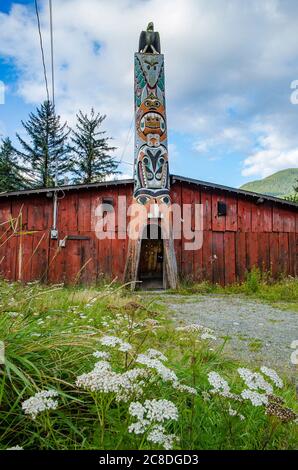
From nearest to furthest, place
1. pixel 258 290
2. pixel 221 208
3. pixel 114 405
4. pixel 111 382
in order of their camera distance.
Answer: pixel 111 382 < pixel 114 405 < pixel 258 290 < pixel 221 208

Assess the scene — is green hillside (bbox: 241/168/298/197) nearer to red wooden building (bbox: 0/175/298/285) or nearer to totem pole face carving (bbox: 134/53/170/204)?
red wooden building (bbox: 0/175/298/285)

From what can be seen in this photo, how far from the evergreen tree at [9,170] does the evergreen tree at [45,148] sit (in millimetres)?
854

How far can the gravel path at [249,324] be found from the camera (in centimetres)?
342

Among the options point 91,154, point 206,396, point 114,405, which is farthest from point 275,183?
point 114,405

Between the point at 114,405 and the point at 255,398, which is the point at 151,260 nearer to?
the point at 114,405

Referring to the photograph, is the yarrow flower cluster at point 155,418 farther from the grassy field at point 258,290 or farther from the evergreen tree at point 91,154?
the evergreen tree at point 91,154

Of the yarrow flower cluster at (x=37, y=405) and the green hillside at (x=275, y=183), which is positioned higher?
the green hillside at (x=275, y=183)

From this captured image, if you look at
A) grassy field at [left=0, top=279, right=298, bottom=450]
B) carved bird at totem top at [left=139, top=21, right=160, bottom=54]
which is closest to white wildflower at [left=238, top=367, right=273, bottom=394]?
grassy field at [left=0, top=279, right=298, bottom=450]

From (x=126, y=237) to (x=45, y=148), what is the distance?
2122 centimetres

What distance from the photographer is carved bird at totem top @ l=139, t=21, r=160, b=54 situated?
929 centimetres

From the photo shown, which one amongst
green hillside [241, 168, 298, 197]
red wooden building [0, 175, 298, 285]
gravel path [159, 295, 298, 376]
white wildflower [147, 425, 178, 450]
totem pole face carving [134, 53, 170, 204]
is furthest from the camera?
green hillside [241, 168, 298, 197]

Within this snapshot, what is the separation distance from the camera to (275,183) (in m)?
176

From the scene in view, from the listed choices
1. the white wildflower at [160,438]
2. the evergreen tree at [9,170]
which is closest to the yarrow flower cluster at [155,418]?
the white wildflower at [160,438]

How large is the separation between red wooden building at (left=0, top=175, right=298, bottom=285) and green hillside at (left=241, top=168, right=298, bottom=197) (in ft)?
534
